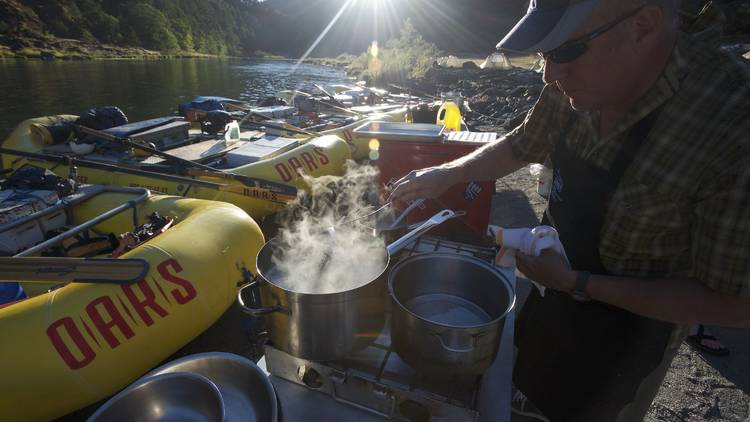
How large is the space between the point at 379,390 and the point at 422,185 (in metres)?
1.30

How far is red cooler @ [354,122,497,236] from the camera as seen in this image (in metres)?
4.93

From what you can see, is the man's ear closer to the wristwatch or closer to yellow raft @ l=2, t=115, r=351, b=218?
the wristwatch

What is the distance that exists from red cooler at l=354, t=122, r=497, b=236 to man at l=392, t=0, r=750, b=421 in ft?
9.10

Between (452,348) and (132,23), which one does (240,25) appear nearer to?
(132,23)

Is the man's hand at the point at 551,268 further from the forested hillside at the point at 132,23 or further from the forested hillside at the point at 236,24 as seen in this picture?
the forested hillside at the point at 132,23

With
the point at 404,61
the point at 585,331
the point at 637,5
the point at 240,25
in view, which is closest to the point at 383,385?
the point at 585,331

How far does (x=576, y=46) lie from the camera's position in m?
1.50

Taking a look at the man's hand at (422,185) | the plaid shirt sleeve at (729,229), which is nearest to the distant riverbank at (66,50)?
the man's hand at (422,185)

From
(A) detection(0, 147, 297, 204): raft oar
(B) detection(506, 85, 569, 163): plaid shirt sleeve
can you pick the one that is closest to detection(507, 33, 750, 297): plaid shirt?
(B) detection(506, 85, 569, 163): plaid shirt sleeve

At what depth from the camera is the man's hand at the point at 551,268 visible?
1582 millimetres

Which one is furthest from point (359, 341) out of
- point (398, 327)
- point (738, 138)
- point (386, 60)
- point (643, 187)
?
point (386, 60)

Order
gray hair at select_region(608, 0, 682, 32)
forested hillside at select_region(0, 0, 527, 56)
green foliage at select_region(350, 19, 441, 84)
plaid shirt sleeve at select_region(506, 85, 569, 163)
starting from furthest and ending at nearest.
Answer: forested hillside at select_region(0, 0, 527, 56)
green foliage at select_region(350, 19, 441, 84)
plaid shirt sleeve at select_region(506, 85, 569, 163)
gray hair at select_region(608, 0, 682, 32)

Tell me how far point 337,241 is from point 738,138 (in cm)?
180

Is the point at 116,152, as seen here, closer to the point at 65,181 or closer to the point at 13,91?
the point at 65,181
